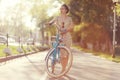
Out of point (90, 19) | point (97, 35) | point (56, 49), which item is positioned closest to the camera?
point (56, 49)

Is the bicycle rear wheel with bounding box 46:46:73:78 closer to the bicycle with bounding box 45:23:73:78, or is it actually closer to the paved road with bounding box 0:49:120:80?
the bicycle with bounding box 45:23:73:78

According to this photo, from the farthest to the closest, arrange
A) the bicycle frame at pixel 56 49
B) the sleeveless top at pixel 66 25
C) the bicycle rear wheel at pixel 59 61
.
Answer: the sleeveless top at pixel 66 25 < the bicycle frame at pixel 56 49 < the bicycle rear wheel at pixel 59 61

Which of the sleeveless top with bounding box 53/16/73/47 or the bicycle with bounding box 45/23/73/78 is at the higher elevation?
the sleeveless top with bounding box 53/16/73/47

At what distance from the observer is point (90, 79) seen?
36.2ft

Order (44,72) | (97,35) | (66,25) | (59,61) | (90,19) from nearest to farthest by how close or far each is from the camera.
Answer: (59,61) < (66,25) < (44,72) < (90,19) < (97,35)

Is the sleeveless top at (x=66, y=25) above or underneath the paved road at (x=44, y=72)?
above

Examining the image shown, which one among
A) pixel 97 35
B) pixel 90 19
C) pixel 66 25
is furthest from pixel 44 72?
pixel 97 35

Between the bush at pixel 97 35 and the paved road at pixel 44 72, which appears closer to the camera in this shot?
the paved road at pixel 44 72

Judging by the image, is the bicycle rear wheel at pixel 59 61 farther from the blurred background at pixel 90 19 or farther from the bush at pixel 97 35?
the bush at pixel 97 35

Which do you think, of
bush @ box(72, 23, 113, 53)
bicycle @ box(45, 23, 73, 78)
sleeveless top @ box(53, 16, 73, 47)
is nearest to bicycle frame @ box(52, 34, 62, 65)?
bicycle @ box(45, 23, 73, 78)

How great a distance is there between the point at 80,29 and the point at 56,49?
52731mm

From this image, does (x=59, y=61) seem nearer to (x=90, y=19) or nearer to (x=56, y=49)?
(x=56, y=49)

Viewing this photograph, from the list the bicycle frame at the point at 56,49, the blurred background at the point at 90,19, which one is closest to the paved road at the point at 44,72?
the bicycle frame at the point at 56,49

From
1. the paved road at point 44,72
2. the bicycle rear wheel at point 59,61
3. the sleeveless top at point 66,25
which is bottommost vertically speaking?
the paved road at point 44,72
